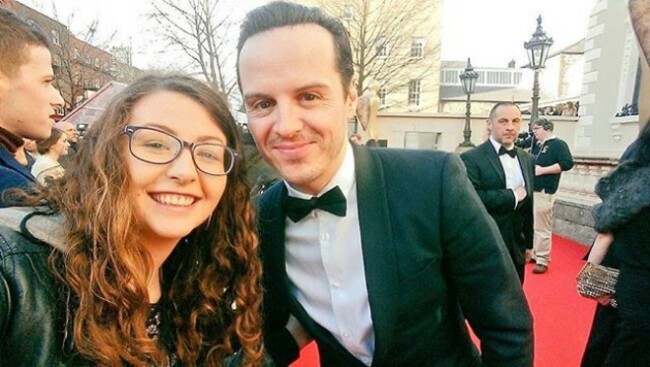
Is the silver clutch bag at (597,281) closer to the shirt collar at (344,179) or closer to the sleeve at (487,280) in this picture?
the sleeve at (487,280)

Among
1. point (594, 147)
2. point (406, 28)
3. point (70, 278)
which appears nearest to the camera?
point (70, 278)

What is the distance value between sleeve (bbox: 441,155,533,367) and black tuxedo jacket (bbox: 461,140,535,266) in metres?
2.93

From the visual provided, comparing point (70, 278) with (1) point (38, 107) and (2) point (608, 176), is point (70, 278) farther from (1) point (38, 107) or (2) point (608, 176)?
(2) point (608, 176)

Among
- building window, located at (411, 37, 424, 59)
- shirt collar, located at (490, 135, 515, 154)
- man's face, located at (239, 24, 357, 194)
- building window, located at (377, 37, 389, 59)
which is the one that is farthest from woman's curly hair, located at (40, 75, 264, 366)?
building window, located at (411, 37, 424, 59)

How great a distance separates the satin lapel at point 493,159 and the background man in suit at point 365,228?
3083mm

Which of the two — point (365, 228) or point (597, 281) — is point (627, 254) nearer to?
point (597, 281)

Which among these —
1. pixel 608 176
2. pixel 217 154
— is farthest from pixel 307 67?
pixel 608 176

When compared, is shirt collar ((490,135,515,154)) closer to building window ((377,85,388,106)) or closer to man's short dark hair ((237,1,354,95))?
man's short dark hair ((237,1,354,95))

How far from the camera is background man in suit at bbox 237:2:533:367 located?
4.63 ft

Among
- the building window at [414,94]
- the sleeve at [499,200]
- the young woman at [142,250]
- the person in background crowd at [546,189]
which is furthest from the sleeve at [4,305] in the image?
the building window at [414,94]

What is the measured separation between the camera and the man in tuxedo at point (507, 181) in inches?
167

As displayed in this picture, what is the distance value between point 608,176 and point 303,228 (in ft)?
6.36

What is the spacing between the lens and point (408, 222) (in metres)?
1.45

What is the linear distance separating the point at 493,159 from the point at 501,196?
0.45 metres
